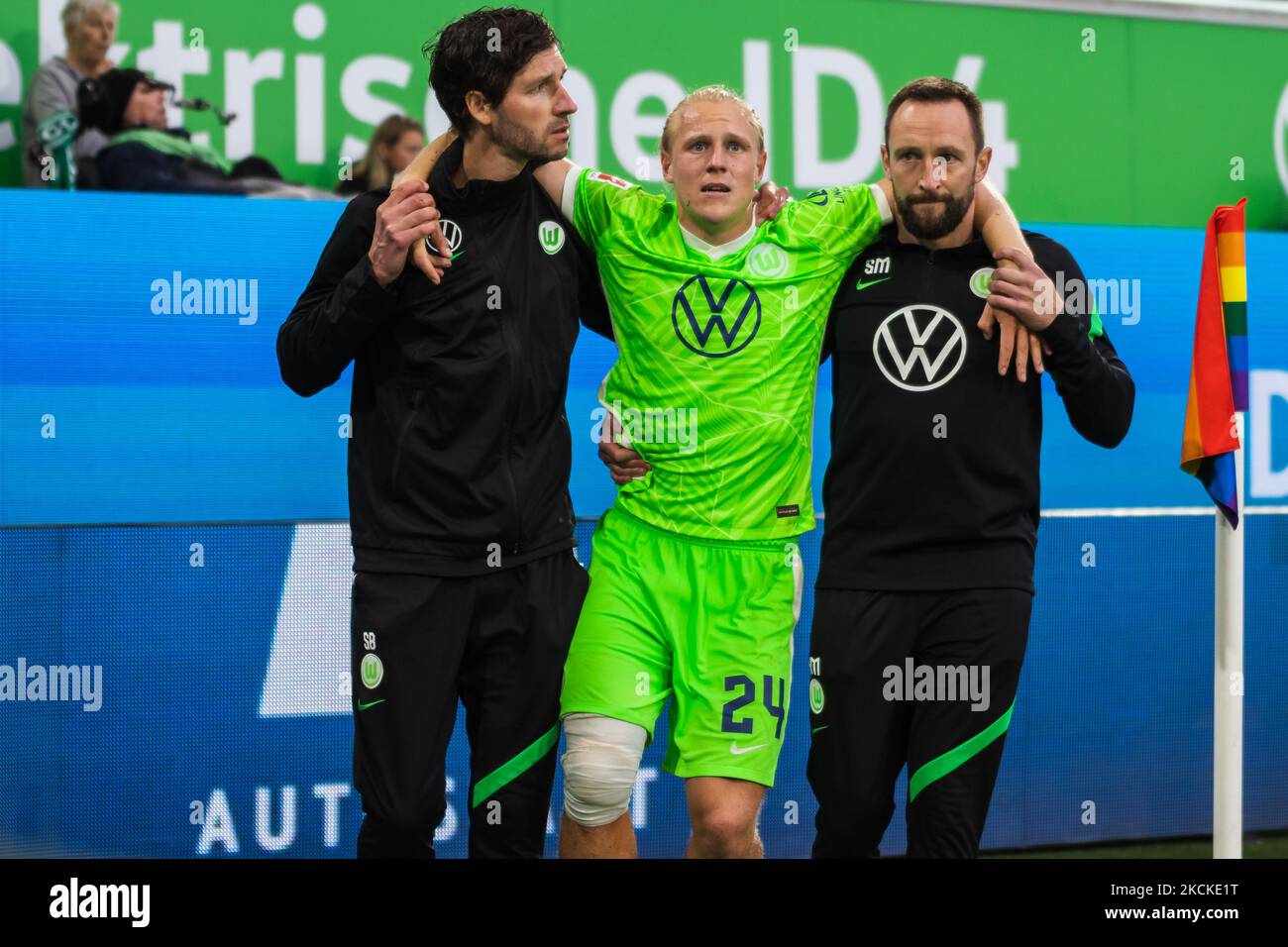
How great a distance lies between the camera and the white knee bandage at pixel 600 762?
132 inches

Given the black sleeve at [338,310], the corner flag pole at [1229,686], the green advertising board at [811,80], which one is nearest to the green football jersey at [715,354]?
the black sleeve at [338,310]

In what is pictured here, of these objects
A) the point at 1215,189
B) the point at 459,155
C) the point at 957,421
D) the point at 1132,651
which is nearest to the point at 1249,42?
→ the point at 1215,189

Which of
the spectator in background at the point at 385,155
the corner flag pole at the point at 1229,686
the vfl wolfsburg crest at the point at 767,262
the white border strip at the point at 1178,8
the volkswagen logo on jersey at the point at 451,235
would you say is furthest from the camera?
the white border strip at the point at 1178,8

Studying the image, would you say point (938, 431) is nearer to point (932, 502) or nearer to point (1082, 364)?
point (932, 502)

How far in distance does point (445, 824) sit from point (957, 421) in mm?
2331

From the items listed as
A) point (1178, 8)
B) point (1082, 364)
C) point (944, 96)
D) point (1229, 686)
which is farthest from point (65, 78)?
point (1178, 8)

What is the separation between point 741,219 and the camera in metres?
3.48

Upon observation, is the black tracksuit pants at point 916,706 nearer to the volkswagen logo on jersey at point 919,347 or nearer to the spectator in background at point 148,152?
the volkswagen logo on jersey at point 919,347

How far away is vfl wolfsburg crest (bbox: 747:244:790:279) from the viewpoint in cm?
344

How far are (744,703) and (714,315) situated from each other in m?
0.83

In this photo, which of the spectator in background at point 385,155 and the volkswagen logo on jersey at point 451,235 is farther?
the spectator in background at point 385,155

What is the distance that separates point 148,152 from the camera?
16.1ft

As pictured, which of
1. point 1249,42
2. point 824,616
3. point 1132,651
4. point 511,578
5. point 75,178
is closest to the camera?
point 511,578
